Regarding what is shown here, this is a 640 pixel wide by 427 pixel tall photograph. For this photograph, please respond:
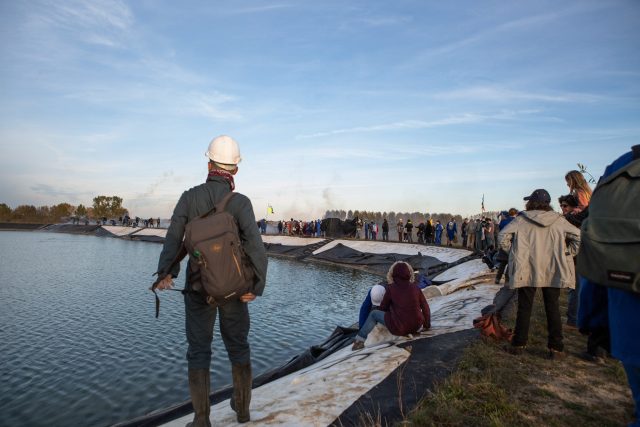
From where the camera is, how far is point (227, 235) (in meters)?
3.45

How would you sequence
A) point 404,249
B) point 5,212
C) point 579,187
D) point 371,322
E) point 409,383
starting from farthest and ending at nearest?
point 5,212 → point 404,249 → point 371,322 → point 579,187 → point 409,383

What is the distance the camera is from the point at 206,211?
3.70 metres

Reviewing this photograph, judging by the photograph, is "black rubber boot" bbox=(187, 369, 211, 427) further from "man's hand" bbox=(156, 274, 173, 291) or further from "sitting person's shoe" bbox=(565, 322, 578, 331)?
"sitting person's shoe" bbox=(565, 322, 578, 331)

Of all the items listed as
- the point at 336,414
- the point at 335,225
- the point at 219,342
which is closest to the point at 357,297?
the point at 219,342

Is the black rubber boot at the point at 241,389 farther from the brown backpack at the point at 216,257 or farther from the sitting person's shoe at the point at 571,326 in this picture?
the sitting person's shoe at the point at 571,326

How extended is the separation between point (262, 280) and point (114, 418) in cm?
518

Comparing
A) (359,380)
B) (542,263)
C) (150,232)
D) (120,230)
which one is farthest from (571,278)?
(120,230)

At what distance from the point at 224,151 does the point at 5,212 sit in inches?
5052

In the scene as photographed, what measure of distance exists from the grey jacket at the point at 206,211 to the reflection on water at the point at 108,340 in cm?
492

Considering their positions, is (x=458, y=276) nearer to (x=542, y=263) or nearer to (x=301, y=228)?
(x=542, y=263)

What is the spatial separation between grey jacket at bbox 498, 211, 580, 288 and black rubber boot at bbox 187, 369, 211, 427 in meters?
4.21

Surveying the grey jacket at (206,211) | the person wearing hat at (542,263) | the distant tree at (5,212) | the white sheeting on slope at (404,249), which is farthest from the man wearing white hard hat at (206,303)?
the distant tree at (5,212)

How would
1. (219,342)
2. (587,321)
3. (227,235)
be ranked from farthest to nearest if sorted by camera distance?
(219,342) → (227,235) → (587,321)

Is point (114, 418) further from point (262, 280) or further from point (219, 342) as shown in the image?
point (262, 280)
